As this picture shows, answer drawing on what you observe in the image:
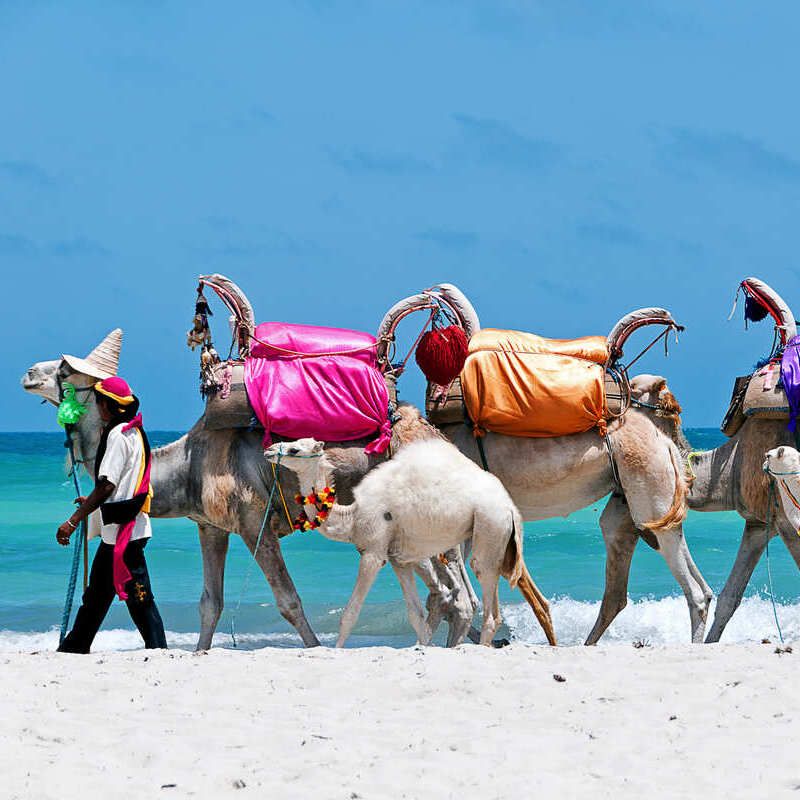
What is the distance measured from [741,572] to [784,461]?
1833 mm

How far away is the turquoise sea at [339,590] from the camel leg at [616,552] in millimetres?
3668

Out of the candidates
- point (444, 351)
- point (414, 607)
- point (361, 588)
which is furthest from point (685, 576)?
point (361, 588)

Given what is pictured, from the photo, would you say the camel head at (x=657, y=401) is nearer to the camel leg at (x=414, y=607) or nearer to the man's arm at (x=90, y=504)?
the camel leg at (x=414, y=607)

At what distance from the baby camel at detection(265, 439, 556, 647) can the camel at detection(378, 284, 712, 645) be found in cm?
137

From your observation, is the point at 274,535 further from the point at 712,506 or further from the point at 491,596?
the point at 712,506

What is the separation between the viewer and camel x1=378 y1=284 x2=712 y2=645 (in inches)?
377

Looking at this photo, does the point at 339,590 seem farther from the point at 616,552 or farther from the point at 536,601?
the point at 536,601

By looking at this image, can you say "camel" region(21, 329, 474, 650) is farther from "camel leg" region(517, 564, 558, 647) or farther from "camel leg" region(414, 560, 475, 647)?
"camel leg" region(517, 564, 558, 647)

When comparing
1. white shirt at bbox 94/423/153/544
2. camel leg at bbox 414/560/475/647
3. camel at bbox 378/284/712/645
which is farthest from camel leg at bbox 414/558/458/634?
white shirt at bbox 94/423/153/544

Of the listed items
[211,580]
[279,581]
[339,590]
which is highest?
[279,581]

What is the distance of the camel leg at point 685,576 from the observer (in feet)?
31.7

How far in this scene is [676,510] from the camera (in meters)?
9.59

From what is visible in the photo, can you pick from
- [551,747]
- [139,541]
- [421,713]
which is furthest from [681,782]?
[139,541]

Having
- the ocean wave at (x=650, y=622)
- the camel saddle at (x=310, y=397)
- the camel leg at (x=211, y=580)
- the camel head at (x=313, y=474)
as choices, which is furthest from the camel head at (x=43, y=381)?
the ocean wave at (x=650, y=622)
